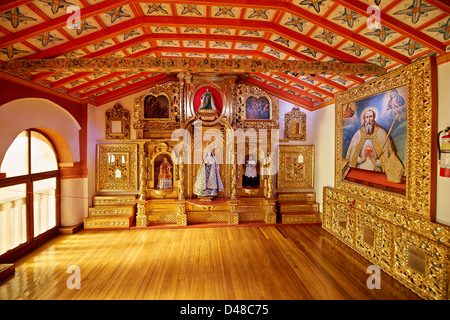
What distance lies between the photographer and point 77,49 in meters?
4.36

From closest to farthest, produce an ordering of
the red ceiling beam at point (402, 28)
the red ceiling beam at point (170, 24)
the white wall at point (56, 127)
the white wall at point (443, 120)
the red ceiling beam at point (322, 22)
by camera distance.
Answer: the red ceiling beam at point (402, 28) < the white wall at point (443, 120) < the red ceiling beam at point (322, 22) < the red ceiling beam at point (170, 24) < the white wall at point (56, 127)

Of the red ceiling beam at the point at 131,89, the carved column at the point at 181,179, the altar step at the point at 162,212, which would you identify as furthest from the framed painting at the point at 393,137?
the red ceiling beam at the point at 131,89

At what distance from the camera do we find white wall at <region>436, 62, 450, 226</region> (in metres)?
3.34

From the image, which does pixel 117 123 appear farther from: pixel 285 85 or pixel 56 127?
pixel 285 85

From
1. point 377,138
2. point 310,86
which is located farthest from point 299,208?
point 310,86

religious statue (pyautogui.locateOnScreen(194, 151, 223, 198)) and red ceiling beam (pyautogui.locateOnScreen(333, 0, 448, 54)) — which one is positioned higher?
red ceiling beam (pyautogui.locateOnScreen(333, 0, 448, 54))

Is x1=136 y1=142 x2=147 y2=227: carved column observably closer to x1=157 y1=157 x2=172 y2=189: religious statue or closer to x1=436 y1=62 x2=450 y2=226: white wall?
x1=157 y1=157 x2=172 y2=189: religious statue

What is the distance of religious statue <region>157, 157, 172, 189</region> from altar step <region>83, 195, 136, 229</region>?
41.2 inches

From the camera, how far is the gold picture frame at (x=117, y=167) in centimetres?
733

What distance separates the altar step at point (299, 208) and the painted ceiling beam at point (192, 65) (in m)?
4.48

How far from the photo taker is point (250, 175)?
7.55 m

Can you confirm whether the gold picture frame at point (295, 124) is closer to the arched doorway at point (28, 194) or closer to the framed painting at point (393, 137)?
the framed painting at point (393, 137)

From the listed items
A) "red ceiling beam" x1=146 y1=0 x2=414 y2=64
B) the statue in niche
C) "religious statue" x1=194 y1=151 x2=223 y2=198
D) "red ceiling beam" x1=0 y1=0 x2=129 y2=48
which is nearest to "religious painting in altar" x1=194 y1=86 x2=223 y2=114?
"religious statue" x1=194 y1=151 x2=223 y2=198
